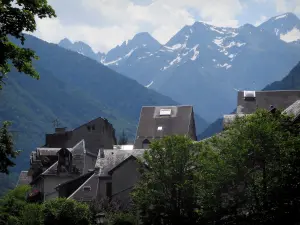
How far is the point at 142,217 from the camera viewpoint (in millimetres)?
46594

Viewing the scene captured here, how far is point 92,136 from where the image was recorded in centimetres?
9406

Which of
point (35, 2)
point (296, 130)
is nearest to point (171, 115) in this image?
point (296, 130)

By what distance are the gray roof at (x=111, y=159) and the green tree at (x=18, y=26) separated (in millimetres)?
42646

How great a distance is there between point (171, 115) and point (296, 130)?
49.4 meters

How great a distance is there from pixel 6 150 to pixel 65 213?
106 ft

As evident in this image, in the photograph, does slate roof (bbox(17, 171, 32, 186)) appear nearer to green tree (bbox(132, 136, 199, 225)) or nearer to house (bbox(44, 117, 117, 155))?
house (bbox(44, 117, 117, 155))

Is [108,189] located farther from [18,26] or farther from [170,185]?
[18,26]

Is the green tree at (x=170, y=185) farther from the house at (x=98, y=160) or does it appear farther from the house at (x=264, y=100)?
the house at (x=264, y=100)

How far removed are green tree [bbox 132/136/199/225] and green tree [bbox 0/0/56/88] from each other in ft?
79.2

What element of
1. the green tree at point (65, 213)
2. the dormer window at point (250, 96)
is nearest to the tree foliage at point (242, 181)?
the green tree at point (65, 213)

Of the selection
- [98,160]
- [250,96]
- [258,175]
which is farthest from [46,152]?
[258,175]

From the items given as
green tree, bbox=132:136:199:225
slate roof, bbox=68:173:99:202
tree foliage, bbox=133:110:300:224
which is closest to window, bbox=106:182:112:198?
slate roof, bbox=68:173:99:202

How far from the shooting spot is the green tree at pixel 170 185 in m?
43.8

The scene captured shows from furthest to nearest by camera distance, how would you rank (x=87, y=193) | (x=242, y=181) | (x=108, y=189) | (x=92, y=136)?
(x=92, y=136), (x=87, y=193), (x=108, y=189), (x=242, y=181)
